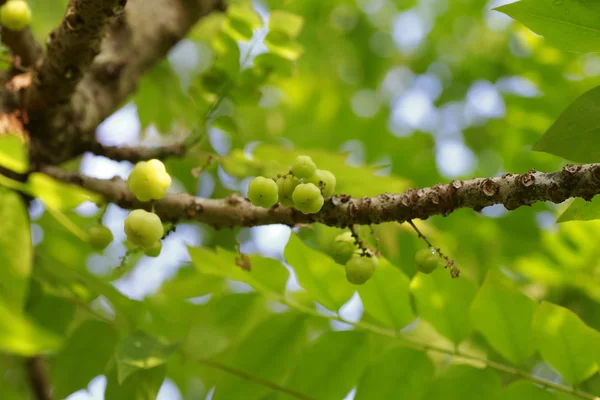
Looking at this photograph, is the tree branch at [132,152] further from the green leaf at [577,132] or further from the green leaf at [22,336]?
the green leaf at [577,132]

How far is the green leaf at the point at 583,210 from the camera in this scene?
4.48 ft

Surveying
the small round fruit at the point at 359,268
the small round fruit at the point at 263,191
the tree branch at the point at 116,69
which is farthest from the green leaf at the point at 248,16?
the small round fruit at the point at 359,268

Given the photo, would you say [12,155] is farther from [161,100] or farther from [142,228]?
[161,100]

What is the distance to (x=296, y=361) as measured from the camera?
1991mm

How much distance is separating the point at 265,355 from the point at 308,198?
747 mm

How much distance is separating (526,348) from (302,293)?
1.07 metres

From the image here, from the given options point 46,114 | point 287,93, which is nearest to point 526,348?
point 46,114

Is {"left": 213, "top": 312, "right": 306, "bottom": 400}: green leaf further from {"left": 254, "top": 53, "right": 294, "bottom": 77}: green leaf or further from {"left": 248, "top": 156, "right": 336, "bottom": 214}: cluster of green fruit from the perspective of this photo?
{"left": 254, "top": 53, "right": 294, "bottom": 77}: green leaf

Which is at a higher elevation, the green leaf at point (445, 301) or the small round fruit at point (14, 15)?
the small round fruit at point (14, 15)

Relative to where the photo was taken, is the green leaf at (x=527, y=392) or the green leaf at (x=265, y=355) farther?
the green leaf at (x=265, y=355)

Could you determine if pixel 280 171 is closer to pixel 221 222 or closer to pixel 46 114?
pixel 221 222

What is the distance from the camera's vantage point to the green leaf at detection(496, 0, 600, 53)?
1.38 m

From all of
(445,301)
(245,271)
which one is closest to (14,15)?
(245,271)

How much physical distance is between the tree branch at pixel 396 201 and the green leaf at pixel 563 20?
307 millimetres
